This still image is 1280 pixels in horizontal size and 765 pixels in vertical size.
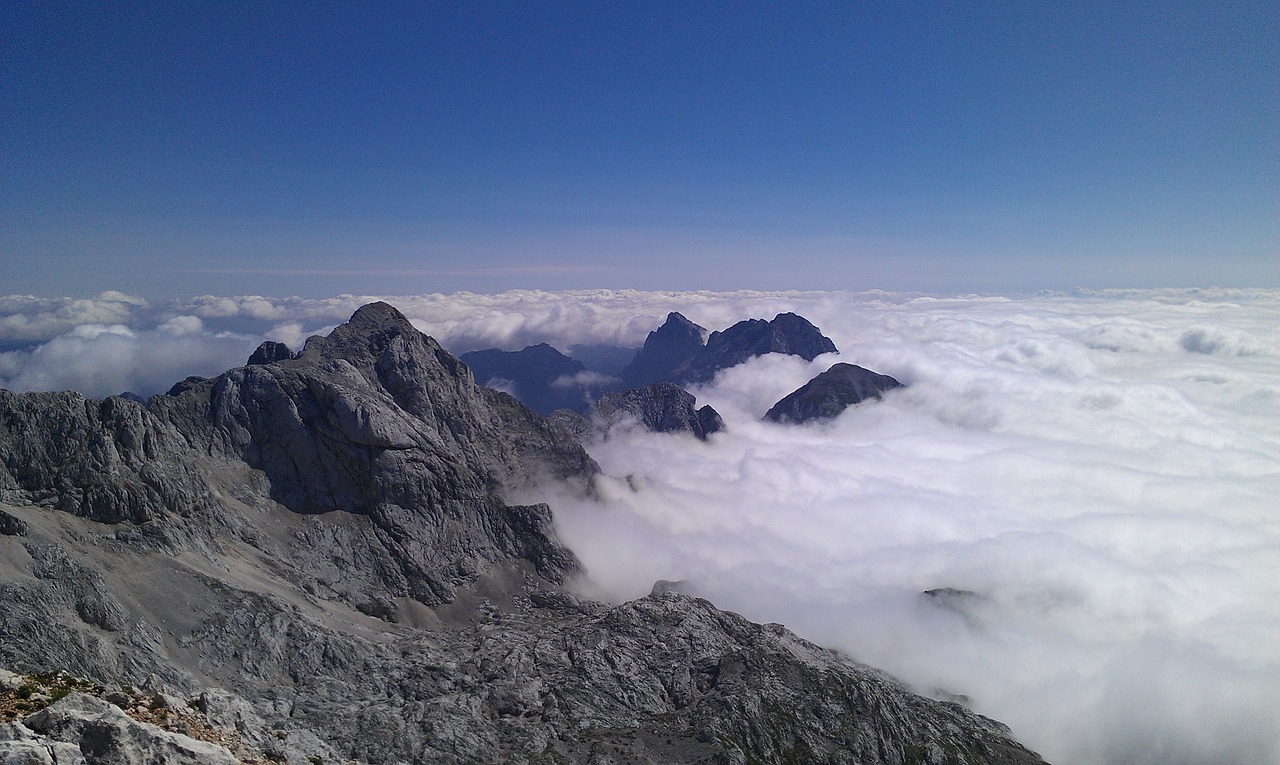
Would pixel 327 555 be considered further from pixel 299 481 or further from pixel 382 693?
pixel 382 693

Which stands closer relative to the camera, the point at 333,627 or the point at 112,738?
the point at 112,738

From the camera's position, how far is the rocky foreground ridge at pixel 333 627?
116625 millimetres

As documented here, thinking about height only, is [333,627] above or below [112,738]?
below

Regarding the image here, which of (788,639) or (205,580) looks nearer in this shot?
(205,580)

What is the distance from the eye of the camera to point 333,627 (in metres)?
149

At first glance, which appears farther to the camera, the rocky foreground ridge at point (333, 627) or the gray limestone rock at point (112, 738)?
the rocky foreground ridge at point (333, 627)

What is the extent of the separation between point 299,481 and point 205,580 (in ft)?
201

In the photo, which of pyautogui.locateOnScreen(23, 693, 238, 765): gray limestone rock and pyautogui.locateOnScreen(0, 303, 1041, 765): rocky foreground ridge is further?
pyautogui.locateOnScreen(0, 303, 1041, 765): rocky foreground ridge

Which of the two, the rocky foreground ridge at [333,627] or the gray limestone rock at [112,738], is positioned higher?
the gray limestone rock at [112,738]

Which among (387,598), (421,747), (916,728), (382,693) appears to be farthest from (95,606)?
(916,728)

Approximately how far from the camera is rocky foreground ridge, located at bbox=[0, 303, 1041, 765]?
11662cm

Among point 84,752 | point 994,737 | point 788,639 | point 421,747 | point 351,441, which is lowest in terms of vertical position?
point 994,737

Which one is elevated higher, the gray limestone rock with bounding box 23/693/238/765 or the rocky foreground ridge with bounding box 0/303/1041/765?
the gray limestone rock with bounding box 23/693/238/765

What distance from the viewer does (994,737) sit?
A: 574 feet
